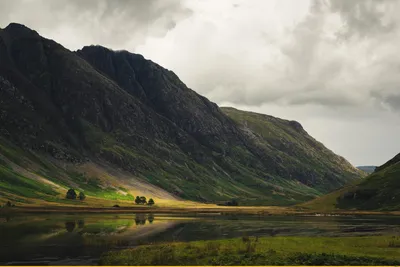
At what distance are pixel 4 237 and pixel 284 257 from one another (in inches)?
2124

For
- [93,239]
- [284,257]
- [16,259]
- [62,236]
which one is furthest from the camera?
[62,236]

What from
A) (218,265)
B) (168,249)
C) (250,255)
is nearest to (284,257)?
(250,255)

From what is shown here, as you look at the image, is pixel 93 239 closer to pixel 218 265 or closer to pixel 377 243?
pixel 218 265

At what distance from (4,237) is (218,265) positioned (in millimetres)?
49735

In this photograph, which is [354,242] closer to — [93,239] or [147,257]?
[147,257]

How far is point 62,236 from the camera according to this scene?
81000 mm

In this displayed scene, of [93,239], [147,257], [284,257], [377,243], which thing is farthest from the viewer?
[93,239]

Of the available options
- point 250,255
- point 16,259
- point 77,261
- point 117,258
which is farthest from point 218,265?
point 16,259

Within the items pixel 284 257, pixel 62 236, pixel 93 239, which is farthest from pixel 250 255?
pixel 62 236

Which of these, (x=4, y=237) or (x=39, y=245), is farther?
(x=4, y=237)

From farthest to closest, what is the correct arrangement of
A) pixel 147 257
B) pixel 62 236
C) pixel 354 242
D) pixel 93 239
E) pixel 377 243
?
pixel 62 236, pixel 93 239, pixel 354 242, pixel 377 243, pixel 147 257

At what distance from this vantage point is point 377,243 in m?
60.5

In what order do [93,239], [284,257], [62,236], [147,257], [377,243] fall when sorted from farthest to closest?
[62,236]
[93,239]
[377,243]
[147,257]
[284,257]

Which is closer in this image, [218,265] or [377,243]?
A: [218,265]
